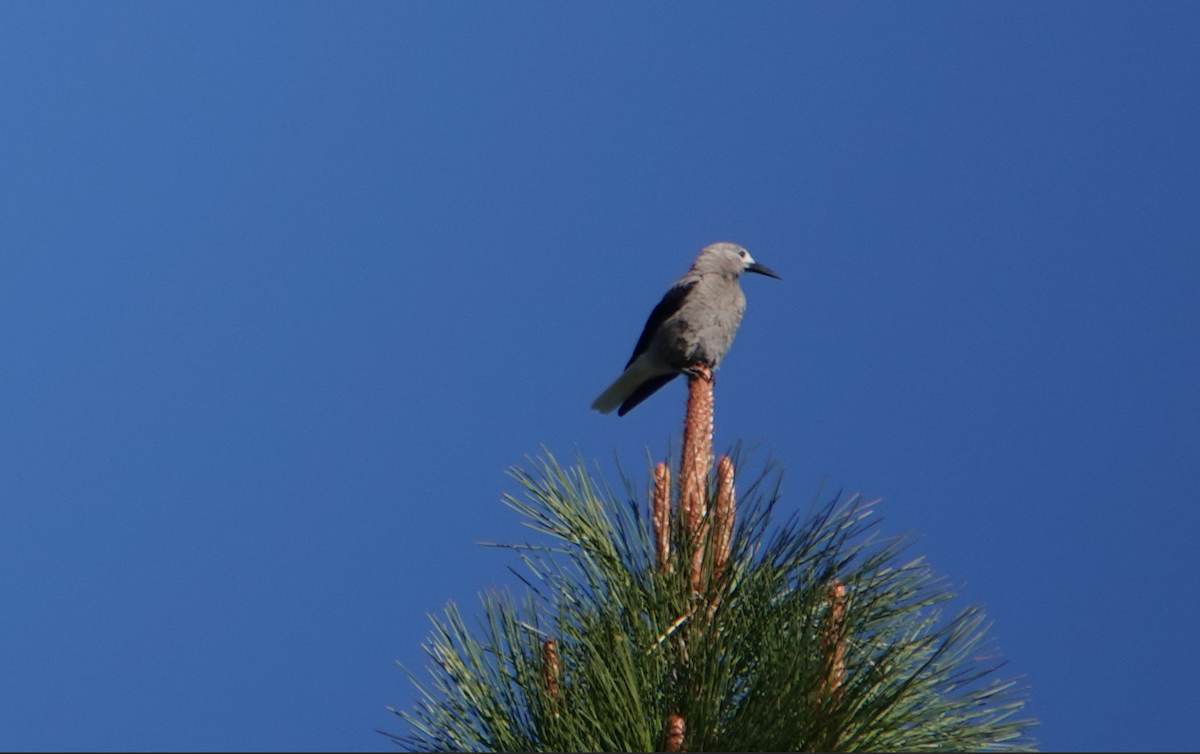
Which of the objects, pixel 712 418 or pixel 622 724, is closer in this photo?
pixel 622 724

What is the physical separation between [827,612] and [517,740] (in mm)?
669

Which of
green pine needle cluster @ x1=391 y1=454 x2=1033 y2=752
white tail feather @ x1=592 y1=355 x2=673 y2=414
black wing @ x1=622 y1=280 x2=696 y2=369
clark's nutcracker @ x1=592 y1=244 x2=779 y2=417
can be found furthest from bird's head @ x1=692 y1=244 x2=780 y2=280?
green pine needle cluster @ x1=391 y1=454 x2=1033 y2=752

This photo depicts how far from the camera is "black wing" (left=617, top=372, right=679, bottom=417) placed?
19.4ft

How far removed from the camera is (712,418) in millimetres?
2752

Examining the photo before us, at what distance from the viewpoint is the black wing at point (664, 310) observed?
213 inches

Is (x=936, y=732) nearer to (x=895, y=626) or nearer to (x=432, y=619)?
(x=895, y=626)

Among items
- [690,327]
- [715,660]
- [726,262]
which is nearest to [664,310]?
[690,327]

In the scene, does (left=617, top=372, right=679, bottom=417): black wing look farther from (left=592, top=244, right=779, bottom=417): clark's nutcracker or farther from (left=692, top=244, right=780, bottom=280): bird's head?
(left=692, top=244, right=780, bottom=280): bird's head

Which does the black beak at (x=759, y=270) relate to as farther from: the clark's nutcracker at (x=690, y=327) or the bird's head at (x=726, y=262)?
the clark's nutcracker at (x=690, y=327)

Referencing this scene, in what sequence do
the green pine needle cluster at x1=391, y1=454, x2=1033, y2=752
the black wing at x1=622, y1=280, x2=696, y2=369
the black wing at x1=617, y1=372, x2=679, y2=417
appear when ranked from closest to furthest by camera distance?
the green pine needle cluster at x1=391, y1=454, x2=1033, y2=752 → the black wing at x1=622, y1=280, x2=696, y2=369 → the black wing at x1=617, y1=372, x2=679, y2=417

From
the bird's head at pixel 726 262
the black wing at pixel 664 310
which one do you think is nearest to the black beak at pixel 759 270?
the bird's head at pixel 726 262

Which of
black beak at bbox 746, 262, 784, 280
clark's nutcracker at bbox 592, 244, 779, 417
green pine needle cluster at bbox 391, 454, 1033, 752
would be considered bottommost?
green pine needle cluster at bbox 391, 454, 1033, 752

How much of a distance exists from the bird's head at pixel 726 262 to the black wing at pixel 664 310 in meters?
0.14

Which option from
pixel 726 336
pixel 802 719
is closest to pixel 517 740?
pixel 802 719
